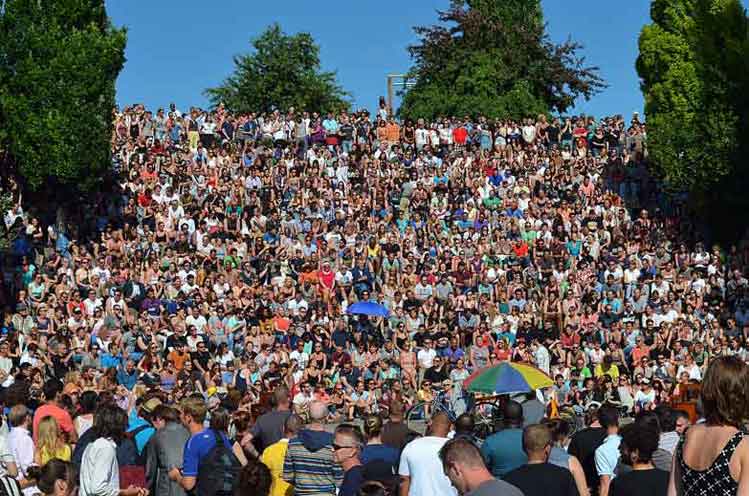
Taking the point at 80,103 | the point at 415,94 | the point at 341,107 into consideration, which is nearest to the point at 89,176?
the point at 80,103

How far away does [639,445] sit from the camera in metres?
7.46

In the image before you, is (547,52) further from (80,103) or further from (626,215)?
(80,103)

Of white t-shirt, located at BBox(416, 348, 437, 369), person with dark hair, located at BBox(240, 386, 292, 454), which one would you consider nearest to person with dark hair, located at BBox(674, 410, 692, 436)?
person with dark hair, located at BBox(240, 386, 292, 454)

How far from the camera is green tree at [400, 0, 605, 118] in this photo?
52875mm

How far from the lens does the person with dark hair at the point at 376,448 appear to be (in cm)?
900

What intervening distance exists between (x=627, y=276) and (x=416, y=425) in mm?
8104

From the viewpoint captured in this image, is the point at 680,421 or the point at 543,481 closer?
the point at 543,481

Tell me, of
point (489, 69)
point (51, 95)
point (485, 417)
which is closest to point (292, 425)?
point (485, 417)

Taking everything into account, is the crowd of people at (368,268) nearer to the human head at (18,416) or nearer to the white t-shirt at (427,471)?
the human head at (18,416)

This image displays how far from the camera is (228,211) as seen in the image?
30.5m

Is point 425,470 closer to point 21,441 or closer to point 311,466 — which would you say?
point 311,466

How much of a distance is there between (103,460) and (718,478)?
16.7ft

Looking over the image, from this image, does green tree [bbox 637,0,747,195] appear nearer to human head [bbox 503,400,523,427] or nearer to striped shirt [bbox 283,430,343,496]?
human head [bbox 503,400,523,427]

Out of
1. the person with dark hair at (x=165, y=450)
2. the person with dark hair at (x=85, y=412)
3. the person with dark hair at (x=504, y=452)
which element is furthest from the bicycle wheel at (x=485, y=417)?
the person with dark hair at (x=85, y=412)
